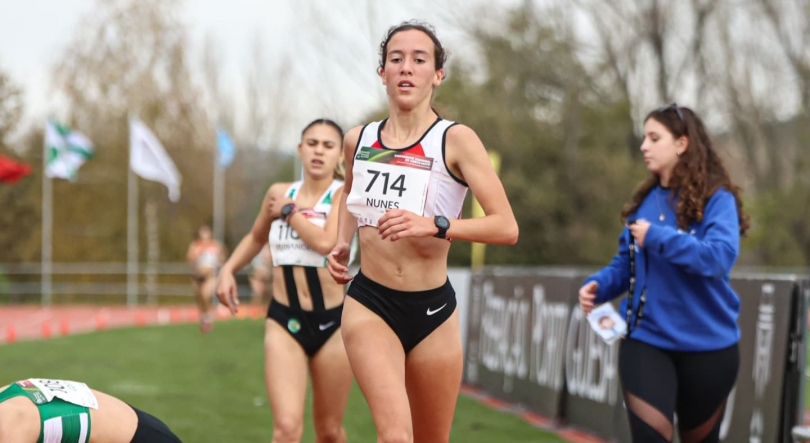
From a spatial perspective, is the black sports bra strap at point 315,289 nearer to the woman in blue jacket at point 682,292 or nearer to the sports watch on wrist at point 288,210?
the sports watch on wrist at point 288,210

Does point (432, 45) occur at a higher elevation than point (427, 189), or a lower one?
higher

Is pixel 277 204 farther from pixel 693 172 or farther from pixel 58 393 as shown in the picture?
pixel 693 172

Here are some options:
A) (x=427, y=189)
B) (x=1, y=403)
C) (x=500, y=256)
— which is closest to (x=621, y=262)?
(x=427, y=189)

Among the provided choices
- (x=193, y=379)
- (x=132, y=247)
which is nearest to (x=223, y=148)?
(x=132, y=247)

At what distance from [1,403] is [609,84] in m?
29.6

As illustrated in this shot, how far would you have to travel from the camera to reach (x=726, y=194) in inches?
196

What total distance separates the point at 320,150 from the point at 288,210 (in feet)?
1.49

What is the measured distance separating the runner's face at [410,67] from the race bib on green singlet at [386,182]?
9.5 inches

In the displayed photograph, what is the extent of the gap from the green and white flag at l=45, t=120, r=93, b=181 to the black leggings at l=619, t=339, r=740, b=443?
3043 centimetres

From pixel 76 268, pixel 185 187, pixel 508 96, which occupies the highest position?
pixel 508 96

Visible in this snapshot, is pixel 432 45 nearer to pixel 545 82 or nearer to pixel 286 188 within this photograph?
pixel 286 188

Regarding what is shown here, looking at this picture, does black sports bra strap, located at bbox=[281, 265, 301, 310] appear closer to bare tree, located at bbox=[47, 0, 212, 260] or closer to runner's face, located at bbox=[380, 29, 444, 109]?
runner's face, located at bbox=[380, 29, 444, 109]

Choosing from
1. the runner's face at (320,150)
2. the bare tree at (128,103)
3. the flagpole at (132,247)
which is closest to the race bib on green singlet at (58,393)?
the runner's face at (320,150)

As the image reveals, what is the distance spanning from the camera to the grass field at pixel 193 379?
959 centimetres
